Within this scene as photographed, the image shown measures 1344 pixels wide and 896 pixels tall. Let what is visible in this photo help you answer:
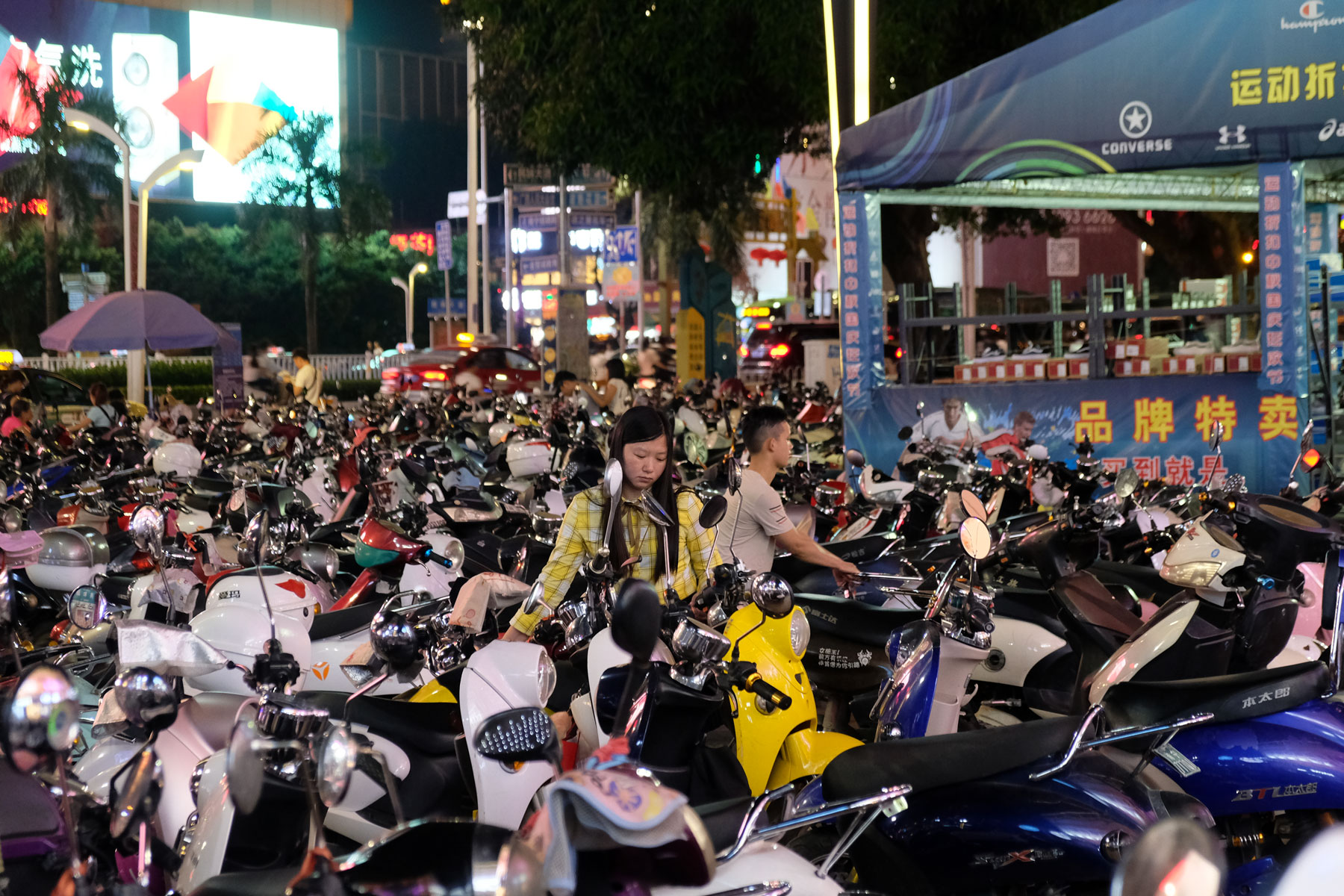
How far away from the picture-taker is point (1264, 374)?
980 cm

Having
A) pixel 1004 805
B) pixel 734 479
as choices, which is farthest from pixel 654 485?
pixel 1004 805

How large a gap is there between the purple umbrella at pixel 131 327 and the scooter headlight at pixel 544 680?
41.8 ft

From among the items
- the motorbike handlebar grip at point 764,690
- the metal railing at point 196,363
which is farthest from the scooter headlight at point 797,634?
the metal railing at point 196,363

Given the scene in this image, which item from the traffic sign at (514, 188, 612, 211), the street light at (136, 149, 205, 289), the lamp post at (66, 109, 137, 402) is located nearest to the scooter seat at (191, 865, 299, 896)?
the lamp post at (66, 109, 137, 402)

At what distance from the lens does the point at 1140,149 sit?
987cm

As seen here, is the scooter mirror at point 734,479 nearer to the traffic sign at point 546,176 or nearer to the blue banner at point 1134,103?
the blue banner at point 1134,103

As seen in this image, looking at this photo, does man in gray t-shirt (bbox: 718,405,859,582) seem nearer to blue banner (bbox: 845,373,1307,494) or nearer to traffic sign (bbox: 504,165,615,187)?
blue banner (bbox: 845,373,1307,494)

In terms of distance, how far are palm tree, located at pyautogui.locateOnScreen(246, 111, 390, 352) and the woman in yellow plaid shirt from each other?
157 ft

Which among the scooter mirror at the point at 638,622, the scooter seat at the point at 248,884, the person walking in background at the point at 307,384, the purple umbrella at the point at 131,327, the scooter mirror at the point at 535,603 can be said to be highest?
the purple umbrella at the point at 131,327

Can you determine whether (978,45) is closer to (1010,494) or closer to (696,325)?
(696,325)

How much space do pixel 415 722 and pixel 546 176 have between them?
4785 centimetres

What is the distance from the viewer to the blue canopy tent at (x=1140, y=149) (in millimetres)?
9484

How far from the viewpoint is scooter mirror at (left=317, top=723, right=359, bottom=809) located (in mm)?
1934

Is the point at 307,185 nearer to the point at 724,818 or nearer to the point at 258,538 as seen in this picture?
the point at 258,538
